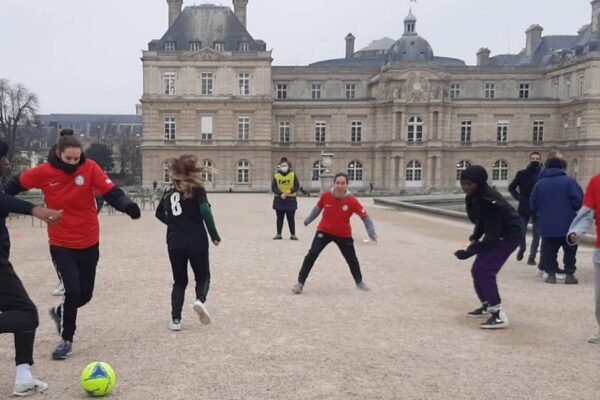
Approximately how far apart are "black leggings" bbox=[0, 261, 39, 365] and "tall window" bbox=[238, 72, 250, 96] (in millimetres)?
47902

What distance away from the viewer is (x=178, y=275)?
20.7ft

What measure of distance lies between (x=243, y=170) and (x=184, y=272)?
4603 centimetres

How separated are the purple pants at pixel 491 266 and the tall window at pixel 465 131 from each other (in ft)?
164

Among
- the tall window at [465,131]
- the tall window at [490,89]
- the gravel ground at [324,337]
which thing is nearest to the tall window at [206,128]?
the tall window at [465,131]

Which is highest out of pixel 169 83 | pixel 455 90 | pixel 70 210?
pixel 455 90

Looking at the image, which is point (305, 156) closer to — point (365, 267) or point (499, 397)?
point (365, 267)

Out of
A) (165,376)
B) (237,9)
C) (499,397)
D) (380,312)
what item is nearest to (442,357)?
(499,397)

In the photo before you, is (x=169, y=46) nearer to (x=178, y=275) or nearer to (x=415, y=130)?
(x=415, y=130)

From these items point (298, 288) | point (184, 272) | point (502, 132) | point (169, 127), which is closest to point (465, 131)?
point (502, 132)

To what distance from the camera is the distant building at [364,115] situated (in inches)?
2000

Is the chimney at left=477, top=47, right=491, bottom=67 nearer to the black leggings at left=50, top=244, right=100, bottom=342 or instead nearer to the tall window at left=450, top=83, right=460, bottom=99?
the tall window at left=450, top=83, right=460, bottom=99

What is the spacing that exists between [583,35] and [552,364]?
203 ft

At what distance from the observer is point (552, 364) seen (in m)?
5.43

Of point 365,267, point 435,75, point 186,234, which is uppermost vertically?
point 435,75
